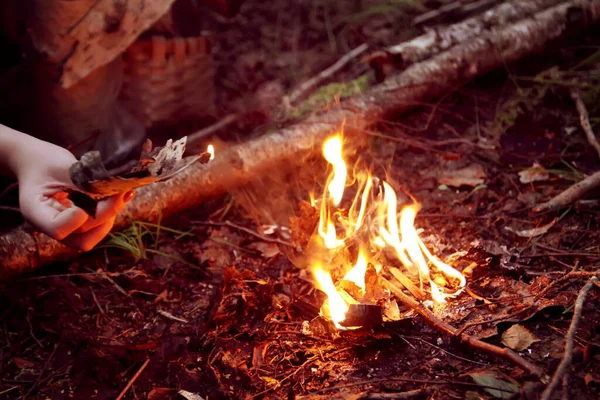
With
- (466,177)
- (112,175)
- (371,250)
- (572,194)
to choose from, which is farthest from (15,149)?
(572,194)

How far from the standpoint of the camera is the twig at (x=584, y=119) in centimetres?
342

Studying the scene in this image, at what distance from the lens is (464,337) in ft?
7.20

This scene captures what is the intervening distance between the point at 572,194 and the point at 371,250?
4.13ft

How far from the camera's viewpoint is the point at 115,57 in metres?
3.69

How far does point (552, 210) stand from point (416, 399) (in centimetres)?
157

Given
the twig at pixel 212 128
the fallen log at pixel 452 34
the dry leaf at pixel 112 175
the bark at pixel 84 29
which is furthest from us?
the fallen log at pixel 452 34

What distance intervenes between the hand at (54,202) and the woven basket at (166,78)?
2.12 meters

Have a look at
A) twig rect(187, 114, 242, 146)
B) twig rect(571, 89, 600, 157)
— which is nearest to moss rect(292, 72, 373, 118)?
twig rect(187, 114, 242, 146)

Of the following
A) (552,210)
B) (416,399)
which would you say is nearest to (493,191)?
(552,210)

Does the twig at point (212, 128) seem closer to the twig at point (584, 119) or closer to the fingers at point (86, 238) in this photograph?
the fingers at point (86, 238)

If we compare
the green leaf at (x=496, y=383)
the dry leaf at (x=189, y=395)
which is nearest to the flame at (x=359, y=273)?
the green leaf at (x=496, y=383)

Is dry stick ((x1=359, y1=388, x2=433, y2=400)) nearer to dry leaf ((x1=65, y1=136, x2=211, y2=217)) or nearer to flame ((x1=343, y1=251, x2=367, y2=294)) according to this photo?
flame ((x1=343, y1=251, x2=367, y2=294))

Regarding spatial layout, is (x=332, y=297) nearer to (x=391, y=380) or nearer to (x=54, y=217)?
(x=391, y=380)

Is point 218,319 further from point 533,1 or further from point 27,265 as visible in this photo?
point 533,1
